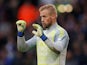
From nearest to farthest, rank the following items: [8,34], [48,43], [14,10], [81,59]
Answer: [48,43]
[81,59]
[8,34]
[14,10]

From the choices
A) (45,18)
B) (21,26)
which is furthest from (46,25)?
(21,26)

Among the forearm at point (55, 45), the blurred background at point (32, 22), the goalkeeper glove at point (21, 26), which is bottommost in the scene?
the blurred background at point (32, 22)

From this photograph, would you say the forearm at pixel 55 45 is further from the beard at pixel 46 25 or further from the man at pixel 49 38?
the beard at pixel 46 25

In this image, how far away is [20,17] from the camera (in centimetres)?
1454

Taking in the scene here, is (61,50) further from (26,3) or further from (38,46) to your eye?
Result: (26,3)

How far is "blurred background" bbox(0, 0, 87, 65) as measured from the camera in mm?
12961

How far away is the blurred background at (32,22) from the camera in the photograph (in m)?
13.0

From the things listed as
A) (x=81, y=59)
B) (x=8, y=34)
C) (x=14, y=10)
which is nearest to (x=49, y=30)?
(x=81, y=59)

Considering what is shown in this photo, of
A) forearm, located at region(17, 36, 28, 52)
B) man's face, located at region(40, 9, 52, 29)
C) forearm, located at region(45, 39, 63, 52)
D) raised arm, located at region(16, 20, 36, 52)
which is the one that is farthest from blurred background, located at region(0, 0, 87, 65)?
forearm, located at region(45, 39, 63, 52)

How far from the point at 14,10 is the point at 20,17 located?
0.58m

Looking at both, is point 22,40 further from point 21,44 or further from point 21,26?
point 21,26

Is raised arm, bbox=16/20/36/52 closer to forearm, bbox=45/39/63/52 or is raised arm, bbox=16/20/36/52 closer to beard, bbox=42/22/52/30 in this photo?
beard, bbox=42/22/52/30

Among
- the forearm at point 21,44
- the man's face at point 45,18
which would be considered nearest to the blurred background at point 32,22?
the forearm at point 21,44

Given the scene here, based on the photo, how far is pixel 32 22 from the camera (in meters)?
14.2
